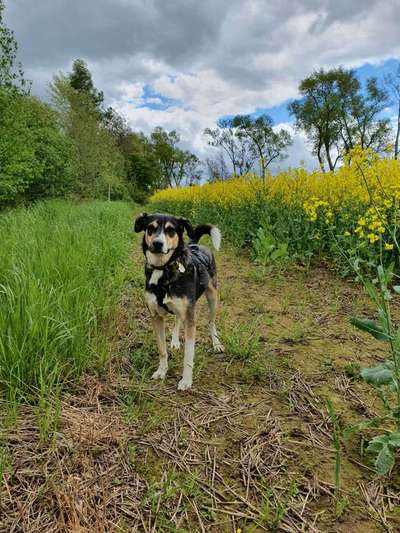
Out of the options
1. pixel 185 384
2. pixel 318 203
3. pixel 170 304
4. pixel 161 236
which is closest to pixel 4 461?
pixel 185 384

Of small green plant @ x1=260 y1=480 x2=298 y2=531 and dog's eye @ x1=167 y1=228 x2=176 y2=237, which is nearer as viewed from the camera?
small green plant @ x1=260 y1=480 x2=298 y2=531

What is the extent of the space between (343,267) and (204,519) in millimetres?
5024

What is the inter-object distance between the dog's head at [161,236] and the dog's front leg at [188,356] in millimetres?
516

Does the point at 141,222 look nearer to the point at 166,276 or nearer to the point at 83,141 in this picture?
the point at 166,276

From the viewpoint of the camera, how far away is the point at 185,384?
2.65 metres

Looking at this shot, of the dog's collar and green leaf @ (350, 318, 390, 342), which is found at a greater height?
the dog's collar

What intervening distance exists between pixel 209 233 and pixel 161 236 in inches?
31.0

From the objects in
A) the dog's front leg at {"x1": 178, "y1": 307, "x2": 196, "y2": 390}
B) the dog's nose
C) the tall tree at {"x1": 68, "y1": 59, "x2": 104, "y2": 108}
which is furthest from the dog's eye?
the tall tree at {"x1": 68, "y1": 59, "x2": 104, "y2": 108}

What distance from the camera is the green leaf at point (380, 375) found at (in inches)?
69.6

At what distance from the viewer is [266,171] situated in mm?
8984

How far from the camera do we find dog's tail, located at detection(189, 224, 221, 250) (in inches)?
125

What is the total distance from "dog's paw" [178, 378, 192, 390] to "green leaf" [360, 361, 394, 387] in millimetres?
1351

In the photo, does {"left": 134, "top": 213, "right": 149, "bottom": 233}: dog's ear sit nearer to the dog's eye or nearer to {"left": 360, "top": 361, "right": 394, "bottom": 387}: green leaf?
the dog's eye

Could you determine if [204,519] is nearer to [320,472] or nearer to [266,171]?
[320,472]
